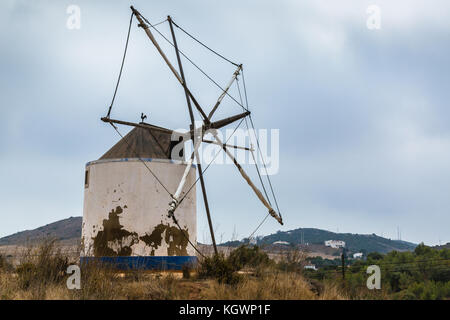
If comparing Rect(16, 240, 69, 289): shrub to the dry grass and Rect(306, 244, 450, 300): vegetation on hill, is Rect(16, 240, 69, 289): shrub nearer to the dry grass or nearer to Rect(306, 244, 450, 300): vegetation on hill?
the dry grass

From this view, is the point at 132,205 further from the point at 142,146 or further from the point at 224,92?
the point at 224,92

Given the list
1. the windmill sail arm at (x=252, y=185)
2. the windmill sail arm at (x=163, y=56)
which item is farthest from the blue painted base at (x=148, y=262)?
the windmill sail arm at (x=163, y=56)

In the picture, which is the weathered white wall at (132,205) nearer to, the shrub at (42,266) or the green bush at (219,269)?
the green bush at (219,269)

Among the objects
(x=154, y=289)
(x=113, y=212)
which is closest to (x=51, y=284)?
(x=154, y=289)

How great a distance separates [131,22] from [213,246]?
6.95 m

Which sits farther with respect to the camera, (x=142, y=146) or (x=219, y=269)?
(x=142, y=146)

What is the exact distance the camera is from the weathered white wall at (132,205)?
482 inches

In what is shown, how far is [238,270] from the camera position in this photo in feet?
37.0

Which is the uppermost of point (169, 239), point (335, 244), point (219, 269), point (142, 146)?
point (142, 146)

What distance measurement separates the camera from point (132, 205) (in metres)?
12.4

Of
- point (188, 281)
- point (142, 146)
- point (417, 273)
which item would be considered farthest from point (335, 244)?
A: point (188, 281)

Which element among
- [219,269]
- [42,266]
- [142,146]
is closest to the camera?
[42,266]

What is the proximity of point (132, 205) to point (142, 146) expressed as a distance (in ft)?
6.69

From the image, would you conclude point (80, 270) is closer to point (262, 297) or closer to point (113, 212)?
point (113, 212)
